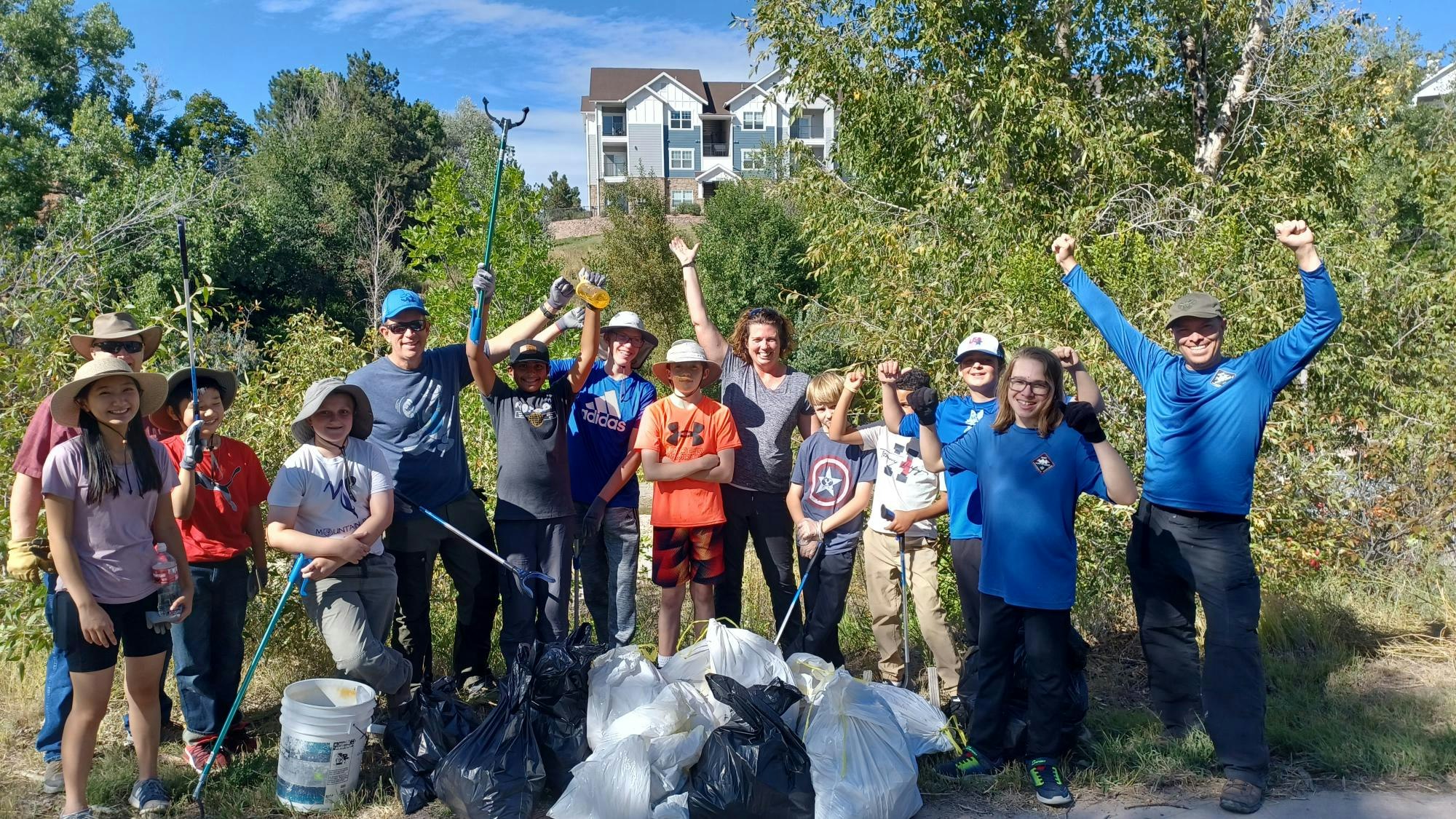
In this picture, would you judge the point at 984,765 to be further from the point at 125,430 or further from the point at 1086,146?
the point at 1086,146

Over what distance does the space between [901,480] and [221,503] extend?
10.3ft

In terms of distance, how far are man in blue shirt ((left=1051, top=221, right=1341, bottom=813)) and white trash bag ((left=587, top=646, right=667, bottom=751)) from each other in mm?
2173

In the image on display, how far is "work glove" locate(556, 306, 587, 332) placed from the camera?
4785 mm

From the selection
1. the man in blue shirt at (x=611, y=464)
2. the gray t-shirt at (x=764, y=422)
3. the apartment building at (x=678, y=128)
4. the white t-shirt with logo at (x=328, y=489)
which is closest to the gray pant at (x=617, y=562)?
the man in blue shirt at (x=611, y=464)

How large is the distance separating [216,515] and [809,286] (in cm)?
2392

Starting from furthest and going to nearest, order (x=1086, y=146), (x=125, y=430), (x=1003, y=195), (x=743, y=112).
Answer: (x=743, y=112) → (x=1003, y=195) → (x=1086, y=146) → (x=125, y=430)

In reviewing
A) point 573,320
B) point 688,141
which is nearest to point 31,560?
point 573,320

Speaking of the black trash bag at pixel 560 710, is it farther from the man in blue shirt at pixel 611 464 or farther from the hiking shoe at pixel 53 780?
the hiking shoe at pixel 53 780

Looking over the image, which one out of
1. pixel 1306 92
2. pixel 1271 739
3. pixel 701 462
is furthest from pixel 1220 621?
pixel 1306 92

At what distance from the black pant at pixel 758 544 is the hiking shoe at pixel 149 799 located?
249 cm

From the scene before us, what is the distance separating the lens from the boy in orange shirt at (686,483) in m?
4.67

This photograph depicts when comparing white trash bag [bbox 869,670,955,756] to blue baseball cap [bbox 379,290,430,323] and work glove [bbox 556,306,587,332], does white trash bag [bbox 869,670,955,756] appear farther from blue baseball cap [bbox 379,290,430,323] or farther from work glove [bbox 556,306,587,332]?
blue baseball cap [bbox 379,290,430,323]

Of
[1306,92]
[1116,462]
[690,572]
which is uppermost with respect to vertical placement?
[1306,92]

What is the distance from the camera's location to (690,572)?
15.7 ft
